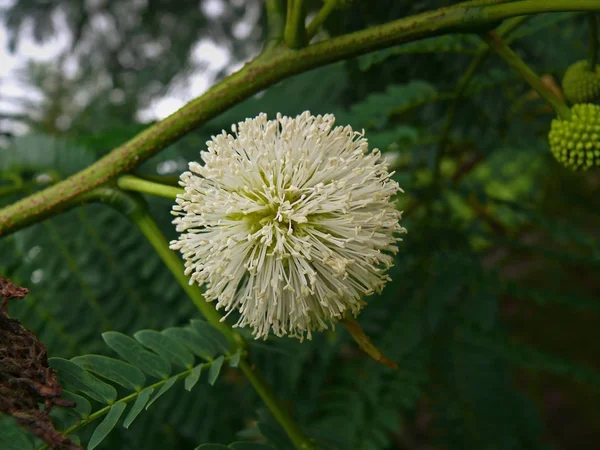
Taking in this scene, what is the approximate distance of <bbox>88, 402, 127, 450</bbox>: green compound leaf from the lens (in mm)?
1223

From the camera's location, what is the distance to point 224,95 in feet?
4.82

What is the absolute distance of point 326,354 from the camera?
7.50ft

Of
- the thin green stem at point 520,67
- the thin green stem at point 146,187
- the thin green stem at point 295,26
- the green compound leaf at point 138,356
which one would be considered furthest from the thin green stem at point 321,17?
the green compound leaf at point 138,356

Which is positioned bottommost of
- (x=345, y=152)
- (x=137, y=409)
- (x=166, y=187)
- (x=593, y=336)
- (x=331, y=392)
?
(x=593, y=336)

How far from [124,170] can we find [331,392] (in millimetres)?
1292

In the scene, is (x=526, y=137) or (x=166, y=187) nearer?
(x=166, y=187)

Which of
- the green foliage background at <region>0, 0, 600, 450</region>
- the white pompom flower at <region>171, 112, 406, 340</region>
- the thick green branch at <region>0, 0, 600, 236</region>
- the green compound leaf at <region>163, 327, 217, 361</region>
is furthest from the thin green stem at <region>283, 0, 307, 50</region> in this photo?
the green compound leaf at <region>163, 327, 217, 361</region>

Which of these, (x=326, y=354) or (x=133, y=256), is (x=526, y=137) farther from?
(x=133, y=256)

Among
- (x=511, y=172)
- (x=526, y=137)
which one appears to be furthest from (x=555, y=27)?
(x=511, y=172)

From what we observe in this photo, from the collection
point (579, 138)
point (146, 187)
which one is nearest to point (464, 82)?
point (579, 138)

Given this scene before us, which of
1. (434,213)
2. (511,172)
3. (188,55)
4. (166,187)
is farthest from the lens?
(511,172)

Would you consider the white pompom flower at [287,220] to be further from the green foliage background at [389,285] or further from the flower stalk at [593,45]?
the flower stalk at [593,45]

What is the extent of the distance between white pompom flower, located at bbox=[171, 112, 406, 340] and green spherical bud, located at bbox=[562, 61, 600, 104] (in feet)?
1.69

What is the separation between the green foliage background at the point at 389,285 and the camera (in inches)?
80.9
